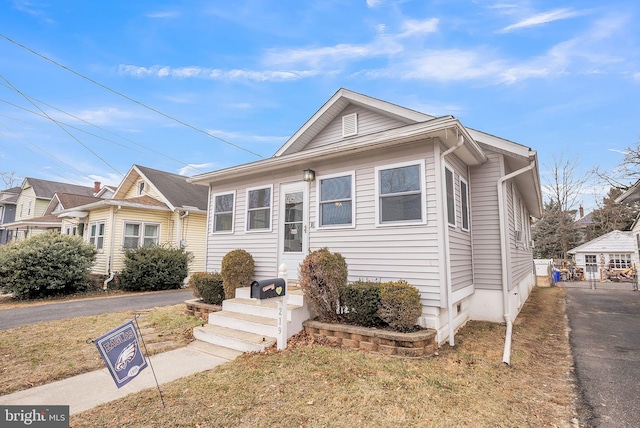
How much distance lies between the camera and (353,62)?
39.9ft

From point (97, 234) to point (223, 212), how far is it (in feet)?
28.5

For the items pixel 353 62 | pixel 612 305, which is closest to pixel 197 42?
pixel 353 62

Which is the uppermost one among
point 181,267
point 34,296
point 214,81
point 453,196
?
point 214,81

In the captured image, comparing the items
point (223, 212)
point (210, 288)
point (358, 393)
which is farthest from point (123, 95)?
point (358, 393)

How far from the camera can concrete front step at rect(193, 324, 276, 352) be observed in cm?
451

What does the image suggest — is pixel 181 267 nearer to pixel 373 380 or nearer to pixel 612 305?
pixel 373 380

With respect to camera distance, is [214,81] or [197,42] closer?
[197,42]

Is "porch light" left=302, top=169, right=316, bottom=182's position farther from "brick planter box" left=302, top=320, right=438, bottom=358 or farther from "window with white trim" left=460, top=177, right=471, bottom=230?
"window with white trim" left=460, top=177, right=471, bottom=230

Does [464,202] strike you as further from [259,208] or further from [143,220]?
[143,220]

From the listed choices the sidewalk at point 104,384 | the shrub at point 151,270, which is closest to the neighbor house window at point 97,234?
the shrub at point 151,270

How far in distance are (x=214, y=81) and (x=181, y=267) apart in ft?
26.3

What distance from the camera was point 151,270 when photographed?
465 inches

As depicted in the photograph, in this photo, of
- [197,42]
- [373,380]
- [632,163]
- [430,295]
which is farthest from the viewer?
[632,163]

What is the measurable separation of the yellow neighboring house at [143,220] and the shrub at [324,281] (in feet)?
34.9
